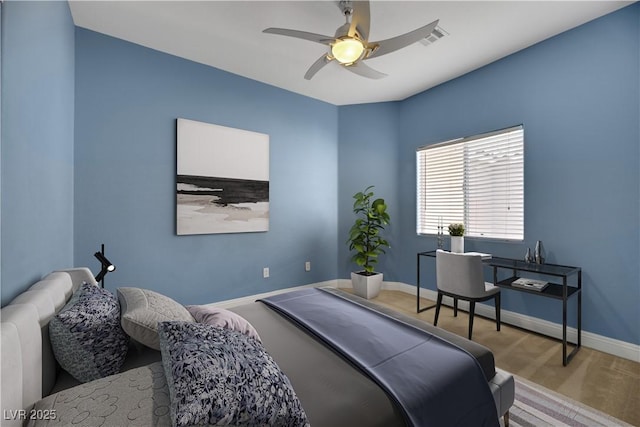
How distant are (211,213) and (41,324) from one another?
7.18 feet

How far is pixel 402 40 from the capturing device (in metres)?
2.01

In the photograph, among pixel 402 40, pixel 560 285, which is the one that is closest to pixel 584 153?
pixel 560 285

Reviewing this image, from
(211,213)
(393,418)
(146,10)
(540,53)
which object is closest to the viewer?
(393,418)

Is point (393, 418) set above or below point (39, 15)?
below

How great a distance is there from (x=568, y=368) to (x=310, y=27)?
3493 millimetres

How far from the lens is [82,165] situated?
8.34 feet

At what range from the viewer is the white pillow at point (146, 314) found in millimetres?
1150

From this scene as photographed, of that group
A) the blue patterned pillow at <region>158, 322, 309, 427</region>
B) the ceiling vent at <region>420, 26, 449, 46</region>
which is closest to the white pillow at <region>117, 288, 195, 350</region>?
the blue patterned pillow at <region>158, 322, 309, 427</region>

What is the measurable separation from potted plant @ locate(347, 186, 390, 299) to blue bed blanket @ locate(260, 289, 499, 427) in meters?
2.24

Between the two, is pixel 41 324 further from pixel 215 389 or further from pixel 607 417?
pixel 607 417

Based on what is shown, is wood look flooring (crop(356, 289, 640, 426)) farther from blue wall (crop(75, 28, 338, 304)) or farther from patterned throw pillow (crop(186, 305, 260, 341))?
blue wall (crop(75, 28, 338, 304))

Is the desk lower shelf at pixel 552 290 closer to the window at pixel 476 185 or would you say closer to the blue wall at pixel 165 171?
the window at pixel 476 185

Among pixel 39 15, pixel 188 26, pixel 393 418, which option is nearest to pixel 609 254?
pixel 393 418

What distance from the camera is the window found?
301 centimetres
